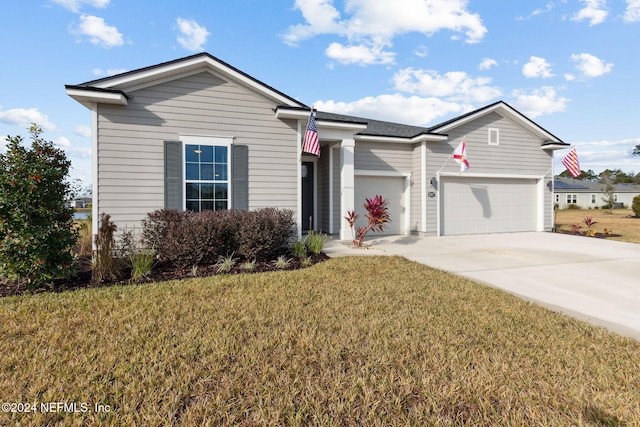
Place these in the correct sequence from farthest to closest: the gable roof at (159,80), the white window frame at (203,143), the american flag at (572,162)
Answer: the american flag at (572,162)
the white window frame at (203,143)
the gable roof at (159,80)

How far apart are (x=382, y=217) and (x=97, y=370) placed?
21.9 feet

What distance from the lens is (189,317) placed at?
11.1 ft

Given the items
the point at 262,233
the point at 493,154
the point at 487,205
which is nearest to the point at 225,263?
the point at 262,233

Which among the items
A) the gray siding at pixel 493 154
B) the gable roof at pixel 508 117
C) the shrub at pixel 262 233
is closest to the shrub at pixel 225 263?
the shrub at pixel 262 233

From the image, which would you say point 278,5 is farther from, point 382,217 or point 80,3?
point 382,217

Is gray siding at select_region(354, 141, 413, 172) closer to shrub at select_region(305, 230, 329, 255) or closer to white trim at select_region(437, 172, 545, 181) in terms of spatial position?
white trim at select_region(437, 172, 545, 181)

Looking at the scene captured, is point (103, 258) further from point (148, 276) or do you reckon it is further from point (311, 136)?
point (311, 136)

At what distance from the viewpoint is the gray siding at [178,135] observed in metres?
6.71

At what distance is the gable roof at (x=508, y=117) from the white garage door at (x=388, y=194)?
225 cm

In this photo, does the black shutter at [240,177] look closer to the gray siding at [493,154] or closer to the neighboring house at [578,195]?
the gray siding at [493,154]

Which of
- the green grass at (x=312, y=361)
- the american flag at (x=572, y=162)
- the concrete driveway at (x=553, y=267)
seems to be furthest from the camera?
the american flag at (x=572, y=162)

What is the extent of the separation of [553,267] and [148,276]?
7.66 meters

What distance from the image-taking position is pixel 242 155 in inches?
292

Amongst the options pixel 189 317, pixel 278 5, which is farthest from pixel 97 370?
pixel 278 5
